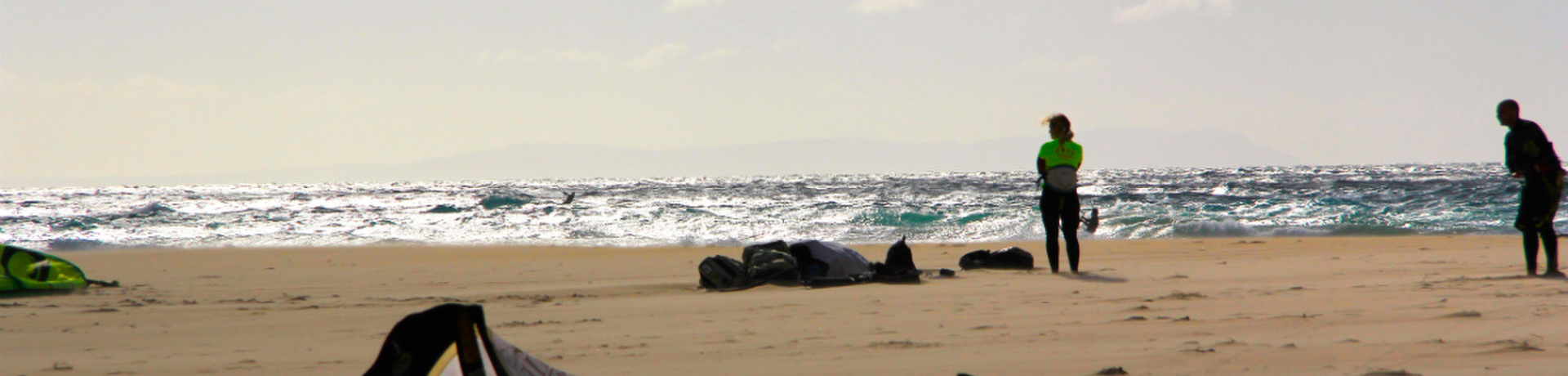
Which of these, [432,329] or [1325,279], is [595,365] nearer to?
[432,329]

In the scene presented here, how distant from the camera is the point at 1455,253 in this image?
875 cm

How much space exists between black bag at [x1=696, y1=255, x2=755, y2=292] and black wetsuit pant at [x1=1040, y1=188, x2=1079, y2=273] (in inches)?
86.1

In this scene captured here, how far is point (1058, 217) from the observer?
7.76 meters

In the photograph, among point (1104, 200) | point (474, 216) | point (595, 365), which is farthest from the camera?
point (1104, 200)

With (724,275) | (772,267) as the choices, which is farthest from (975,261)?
(724,275)

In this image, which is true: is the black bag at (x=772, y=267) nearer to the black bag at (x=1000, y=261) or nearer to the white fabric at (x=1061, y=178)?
the black bag at (x=1000, y=261)

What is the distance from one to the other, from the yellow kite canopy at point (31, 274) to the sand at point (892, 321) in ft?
0.60

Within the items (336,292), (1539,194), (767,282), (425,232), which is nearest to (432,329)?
(767,282)

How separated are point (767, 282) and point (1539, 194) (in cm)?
446

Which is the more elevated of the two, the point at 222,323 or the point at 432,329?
the point at 432,329

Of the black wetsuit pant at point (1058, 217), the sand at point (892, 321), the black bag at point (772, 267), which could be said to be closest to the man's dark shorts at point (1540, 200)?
the sand at point (892, 321)

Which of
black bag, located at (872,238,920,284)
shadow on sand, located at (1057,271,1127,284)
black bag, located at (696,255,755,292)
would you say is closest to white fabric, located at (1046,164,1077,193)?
shadow on sand, located at (1057,271,1127,284)

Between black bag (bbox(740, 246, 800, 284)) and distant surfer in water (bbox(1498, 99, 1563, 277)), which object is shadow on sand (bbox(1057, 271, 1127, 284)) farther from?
distant surfer in water (bbox(1498, 99, 1563, 277))

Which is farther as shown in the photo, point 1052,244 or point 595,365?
point 1052,244
